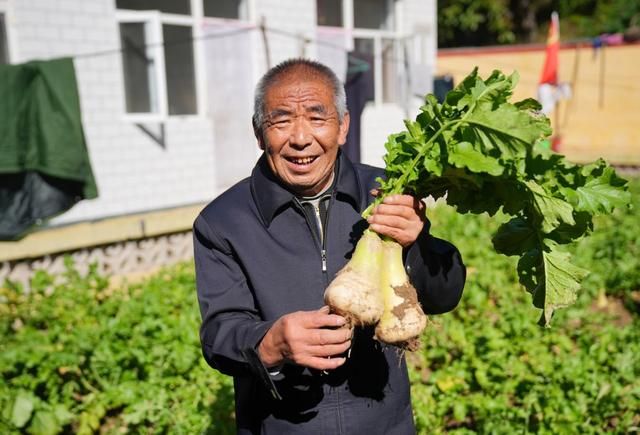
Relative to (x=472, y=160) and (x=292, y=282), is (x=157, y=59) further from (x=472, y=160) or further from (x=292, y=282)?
(x=472, y=160)

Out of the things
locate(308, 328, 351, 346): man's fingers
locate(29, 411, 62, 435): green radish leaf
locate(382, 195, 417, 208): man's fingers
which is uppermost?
locate(382, 195, 417, 208): man's fingers

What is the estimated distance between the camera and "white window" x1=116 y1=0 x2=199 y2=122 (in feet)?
25.6

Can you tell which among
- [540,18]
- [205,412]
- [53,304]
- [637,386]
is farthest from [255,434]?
[540,18]

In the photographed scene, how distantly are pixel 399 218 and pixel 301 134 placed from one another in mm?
499

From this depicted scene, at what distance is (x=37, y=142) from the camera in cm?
653

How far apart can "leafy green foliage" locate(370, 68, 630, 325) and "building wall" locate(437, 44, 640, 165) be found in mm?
16201

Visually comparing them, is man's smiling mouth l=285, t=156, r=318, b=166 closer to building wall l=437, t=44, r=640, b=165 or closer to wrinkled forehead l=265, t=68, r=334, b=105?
wrinkled forehead l=265, t=68, r=334, b=105

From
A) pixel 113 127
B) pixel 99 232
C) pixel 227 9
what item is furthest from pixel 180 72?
pixel 99 232

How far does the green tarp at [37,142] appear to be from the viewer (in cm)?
635

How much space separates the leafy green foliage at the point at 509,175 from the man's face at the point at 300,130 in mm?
261

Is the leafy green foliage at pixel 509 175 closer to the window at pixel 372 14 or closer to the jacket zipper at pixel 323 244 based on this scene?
the jacket zipper at pixel 323 244

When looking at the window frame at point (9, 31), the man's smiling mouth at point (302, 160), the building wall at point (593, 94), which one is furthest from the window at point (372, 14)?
the man's smiling mouth at point (302, 160)

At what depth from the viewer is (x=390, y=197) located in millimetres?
2264

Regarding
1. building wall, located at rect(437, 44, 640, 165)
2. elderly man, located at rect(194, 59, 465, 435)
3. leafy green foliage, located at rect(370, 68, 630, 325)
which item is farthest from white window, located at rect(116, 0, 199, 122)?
building wall, located at rect(437, 44, 640, 165)
